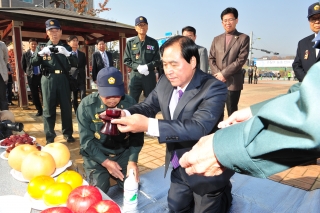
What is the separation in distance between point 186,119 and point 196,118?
0.26 ft

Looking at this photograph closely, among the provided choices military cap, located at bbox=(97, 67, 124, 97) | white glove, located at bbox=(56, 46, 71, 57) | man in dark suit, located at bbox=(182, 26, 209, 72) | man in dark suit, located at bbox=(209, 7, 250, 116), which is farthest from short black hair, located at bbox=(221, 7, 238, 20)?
white glove, located at bbox=(56, 46, 71, 57)

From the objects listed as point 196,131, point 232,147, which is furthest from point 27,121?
point 232,147

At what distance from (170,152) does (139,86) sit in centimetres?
292

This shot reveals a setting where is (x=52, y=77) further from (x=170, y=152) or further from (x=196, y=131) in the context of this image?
(x=196, y=131)

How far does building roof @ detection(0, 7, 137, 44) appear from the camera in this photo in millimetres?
7570

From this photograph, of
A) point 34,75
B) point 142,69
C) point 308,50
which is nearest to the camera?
point 308,50

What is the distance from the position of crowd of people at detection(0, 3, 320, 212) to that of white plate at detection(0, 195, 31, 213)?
2.52 feet

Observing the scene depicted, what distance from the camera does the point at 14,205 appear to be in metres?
1.14

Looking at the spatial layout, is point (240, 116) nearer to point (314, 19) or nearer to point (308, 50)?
point (314, 19)

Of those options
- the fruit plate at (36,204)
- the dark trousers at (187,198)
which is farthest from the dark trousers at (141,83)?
the fruit plate at (36,204)

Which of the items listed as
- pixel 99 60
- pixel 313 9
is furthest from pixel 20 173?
pixel 99 60

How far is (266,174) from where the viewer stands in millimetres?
787

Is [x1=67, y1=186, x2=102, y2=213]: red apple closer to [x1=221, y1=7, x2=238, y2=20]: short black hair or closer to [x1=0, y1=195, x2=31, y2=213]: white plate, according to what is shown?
[x1=0, y1=195, x2=31, y2=213]: white plate

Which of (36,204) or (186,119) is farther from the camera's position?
(186,119)
